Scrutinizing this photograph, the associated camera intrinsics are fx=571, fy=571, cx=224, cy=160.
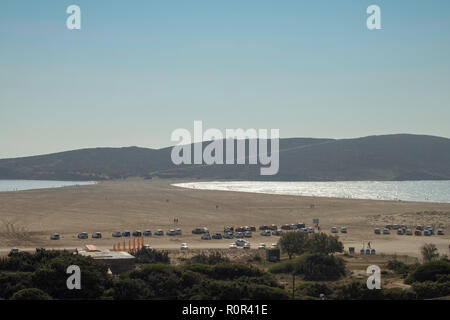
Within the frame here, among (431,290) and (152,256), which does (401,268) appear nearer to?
(431,290)

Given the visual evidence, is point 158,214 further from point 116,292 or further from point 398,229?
point 116,292

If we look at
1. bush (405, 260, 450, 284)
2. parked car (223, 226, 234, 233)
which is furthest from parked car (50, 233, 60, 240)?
bush (405, 260, 450, 284)

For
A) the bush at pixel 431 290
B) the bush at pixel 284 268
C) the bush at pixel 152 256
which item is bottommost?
the bush at pixel 284 268

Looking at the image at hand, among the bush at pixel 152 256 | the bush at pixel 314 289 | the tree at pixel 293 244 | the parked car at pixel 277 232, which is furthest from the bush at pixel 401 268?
the parked car at pixel 277 232

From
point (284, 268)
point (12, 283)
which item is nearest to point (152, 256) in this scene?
point (284, 268)

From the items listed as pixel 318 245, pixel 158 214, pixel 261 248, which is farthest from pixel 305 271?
pixel 158 214

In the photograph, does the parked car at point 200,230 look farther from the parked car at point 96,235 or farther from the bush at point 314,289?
the bush at point 314,289

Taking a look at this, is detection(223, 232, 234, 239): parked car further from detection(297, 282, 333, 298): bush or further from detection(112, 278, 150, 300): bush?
detection(112, 278, 150, 300): bush
